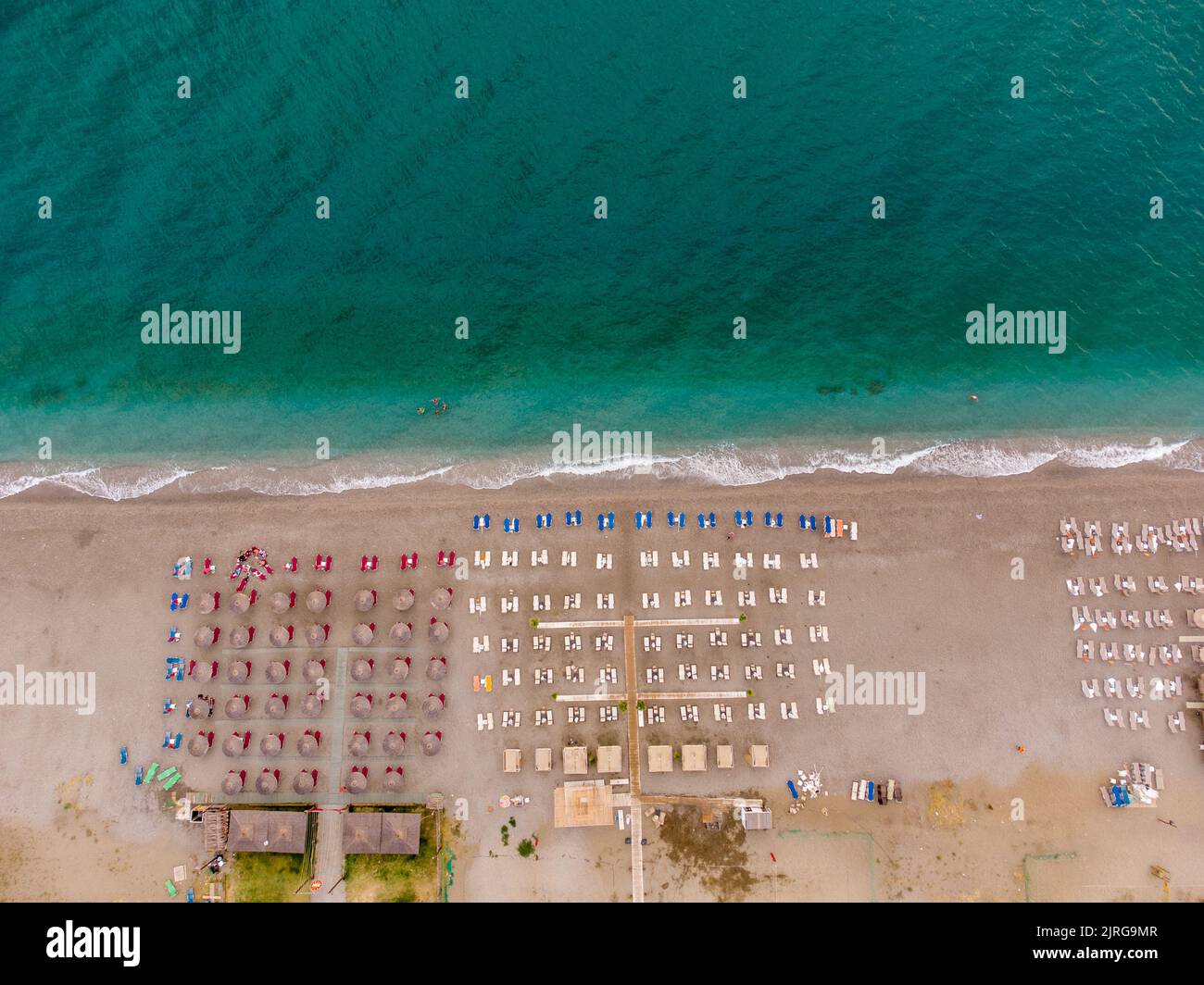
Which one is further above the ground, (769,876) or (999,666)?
(999,666)

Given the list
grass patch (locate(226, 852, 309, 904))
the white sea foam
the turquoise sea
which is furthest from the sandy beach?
the turquoise sea

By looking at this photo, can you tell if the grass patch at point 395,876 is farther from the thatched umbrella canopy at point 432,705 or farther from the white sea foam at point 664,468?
the white sea foam at point 664,468

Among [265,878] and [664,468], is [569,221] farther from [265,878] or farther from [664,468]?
[265,878]

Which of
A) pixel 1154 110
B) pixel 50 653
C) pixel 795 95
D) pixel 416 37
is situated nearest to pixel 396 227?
pixel 416 37

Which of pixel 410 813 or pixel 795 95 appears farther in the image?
pixel 795 95

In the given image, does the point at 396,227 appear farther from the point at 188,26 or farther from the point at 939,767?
the point at 939,767

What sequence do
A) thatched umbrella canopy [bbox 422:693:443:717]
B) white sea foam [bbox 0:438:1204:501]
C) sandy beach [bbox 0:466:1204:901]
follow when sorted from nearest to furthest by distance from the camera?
sandy beach [bbox 0:466:1204:901]
thatched umbrella canopy [bbox 422:693:443:717]
white sea foam [bbox 0:438:1204:501]

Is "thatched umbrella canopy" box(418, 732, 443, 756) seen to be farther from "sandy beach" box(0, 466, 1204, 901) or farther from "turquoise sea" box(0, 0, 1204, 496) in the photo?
"turquoise sea" box(0, 0, 1204, 496)
